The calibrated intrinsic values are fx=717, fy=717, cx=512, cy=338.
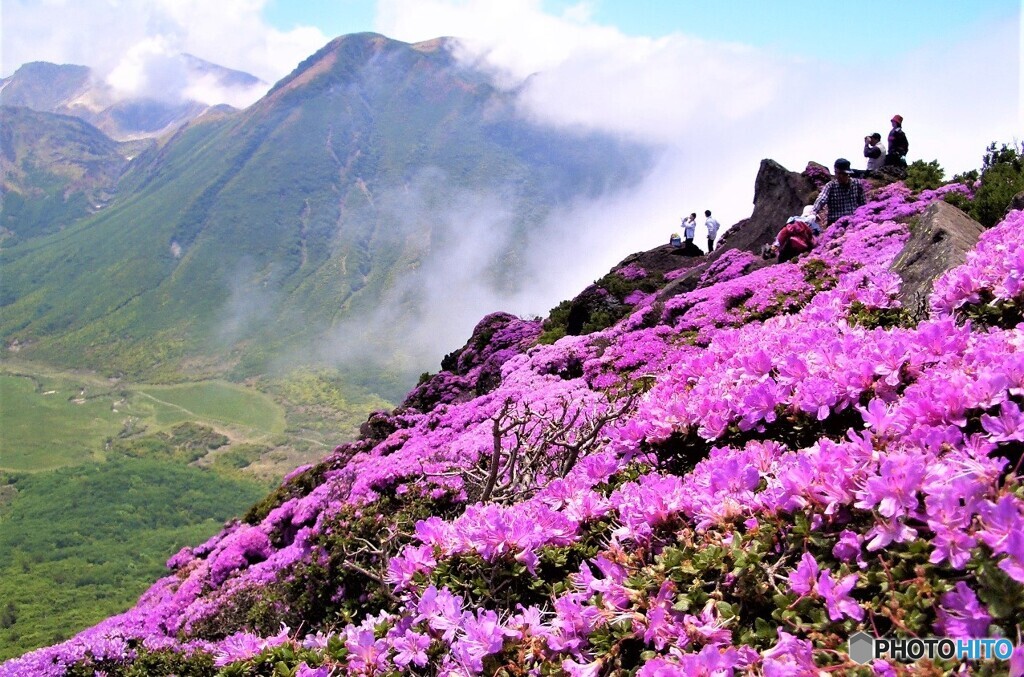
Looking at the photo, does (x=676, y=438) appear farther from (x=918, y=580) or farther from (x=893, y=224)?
(x=893, y=224)

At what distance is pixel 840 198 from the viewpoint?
1386cm

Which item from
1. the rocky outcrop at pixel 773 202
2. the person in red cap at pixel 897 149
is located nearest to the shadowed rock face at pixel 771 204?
the rocky outcrop at pixel 773 202

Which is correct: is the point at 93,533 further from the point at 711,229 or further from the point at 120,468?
the point at 711,229

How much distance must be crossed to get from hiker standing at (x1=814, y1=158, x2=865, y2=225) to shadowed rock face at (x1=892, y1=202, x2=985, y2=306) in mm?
7670

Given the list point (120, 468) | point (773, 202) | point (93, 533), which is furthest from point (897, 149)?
point (120, 468)

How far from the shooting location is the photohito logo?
1691 mm

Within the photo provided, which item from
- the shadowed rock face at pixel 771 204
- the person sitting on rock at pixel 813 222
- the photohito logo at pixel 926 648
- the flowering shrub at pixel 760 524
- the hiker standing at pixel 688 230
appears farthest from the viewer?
the hiker standing at pixel 688 230

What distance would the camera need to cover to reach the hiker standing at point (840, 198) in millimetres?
13758

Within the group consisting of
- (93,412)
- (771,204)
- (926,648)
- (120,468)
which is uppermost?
(93,412)

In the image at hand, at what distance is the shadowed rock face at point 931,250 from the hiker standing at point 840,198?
7.67m

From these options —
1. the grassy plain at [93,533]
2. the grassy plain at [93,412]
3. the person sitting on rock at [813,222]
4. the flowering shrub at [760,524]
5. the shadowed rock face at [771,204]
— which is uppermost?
the grassy plain at [93,412]

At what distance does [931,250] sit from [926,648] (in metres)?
4.71

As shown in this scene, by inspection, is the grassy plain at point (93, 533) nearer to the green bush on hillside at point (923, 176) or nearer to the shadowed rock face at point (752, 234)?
the shadowed rock face at point (752, 234)

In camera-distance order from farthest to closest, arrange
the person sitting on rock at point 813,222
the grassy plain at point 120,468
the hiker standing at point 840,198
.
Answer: the grassy plain at point 120,468 < the hiker standing at point 840,198 < the person sitting on rock at point 813,222
